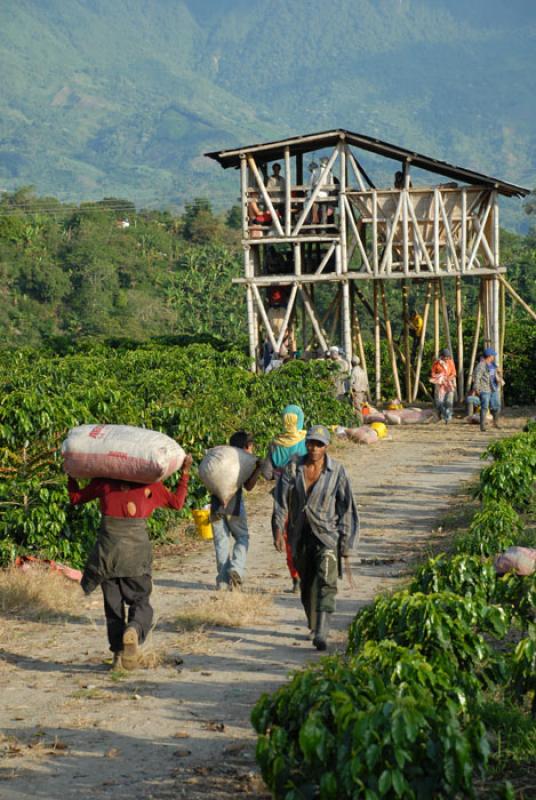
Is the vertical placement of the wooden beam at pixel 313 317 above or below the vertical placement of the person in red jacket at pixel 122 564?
above

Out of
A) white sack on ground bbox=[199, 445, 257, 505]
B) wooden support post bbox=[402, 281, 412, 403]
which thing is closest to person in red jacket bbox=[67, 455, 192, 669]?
white sack on ground bbox=[199, 445, 257, 505]

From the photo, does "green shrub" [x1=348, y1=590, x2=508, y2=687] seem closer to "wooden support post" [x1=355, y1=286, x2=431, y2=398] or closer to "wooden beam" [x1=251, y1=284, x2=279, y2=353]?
"wooden beam" [x1=251, y1=284, x2=279, y2=353]

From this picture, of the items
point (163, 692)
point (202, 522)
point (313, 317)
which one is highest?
point (313, 317)

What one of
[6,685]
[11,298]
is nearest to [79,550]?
[6,685]

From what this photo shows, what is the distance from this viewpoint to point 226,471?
11055 millimetres

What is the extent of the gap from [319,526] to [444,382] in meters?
17.8

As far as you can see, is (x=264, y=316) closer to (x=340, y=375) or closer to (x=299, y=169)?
(x=340, y=375)

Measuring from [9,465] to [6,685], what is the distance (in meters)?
3.86

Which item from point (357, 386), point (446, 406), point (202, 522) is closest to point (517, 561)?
point (202, 522)

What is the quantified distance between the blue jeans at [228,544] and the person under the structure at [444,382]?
606 inches

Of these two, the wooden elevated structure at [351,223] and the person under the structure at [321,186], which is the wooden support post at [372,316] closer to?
the wooden elevated structure at [351,223]

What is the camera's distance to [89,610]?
10938 millimetres

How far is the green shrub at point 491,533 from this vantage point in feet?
35.9

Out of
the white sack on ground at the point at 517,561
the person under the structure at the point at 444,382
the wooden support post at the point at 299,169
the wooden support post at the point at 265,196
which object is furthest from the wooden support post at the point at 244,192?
the white sack on ground at the point at 517,561
